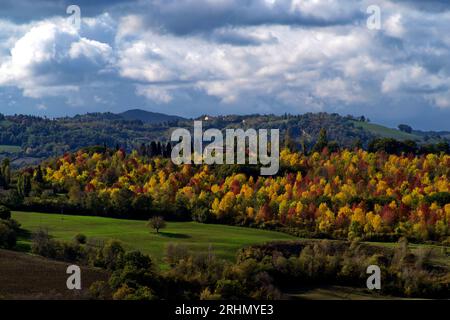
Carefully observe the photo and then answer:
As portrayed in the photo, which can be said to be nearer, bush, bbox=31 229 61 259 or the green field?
bush, bbox=31 229 61 259

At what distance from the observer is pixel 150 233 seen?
138m

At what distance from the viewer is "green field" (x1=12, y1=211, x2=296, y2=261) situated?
12262 centimetres

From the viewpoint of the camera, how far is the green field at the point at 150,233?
4828 inches

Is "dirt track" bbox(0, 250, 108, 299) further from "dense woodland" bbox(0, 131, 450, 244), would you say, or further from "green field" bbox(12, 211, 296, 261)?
"dense woodland" bbox(0, 131, 450, 244)

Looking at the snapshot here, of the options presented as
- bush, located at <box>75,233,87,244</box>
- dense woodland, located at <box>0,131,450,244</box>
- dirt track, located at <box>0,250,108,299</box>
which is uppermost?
dense woodland, located at <box>0,131,450,244</box>

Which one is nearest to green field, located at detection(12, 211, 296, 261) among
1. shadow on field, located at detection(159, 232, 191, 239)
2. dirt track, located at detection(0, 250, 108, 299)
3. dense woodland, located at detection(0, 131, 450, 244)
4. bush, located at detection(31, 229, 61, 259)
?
shadow on field, located at detection(159, 232, 191, 239)

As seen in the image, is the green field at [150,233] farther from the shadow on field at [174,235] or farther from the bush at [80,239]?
the bush at [80,239]

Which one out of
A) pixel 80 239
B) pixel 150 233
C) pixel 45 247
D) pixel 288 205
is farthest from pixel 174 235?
pixel 288 205

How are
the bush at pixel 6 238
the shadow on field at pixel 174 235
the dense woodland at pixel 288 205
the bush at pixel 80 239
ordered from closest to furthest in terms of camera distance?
the bush at pixel 6 238, the bush at pixel 80 239, the shadow on field at pixel 174 235, the dense woodland at pixel 288 205

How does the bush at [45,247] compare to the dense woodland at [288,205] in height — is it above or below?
below

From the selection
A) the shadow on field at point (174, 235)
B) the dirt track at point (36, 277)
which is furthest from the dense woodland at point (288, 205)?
the dirt track at point (36, 277)

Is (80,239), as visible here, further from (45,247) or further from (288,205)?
(288,205)
